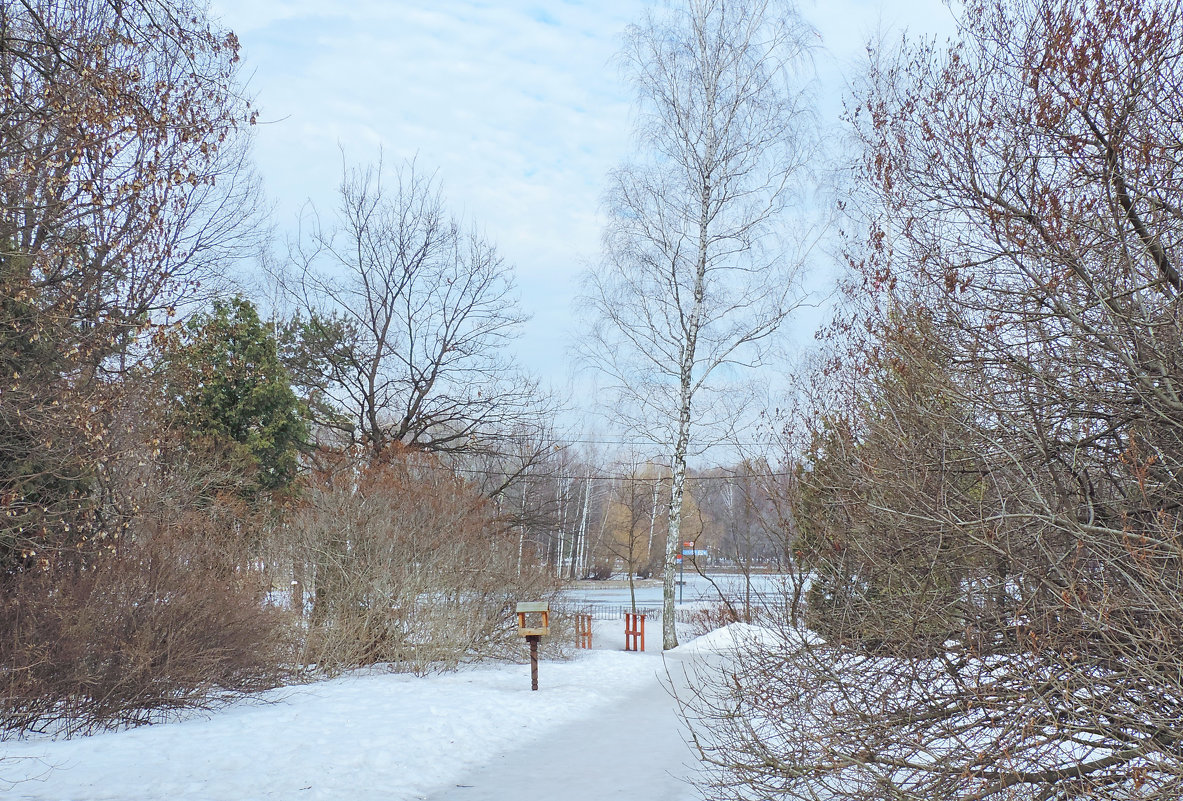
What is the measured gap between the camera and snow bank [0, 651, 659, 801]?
22.7ft

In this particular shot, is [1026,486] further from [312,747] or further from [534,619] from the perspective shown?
[534,619]

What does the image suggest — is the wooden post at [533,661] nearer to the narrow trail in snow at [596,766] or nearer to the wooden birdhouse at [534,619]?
the wooden birdhouse at [534,619]

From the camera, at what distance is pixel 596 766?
8117 mm

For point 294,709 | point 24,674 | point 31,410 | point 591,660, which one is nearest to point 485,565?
point 591,660

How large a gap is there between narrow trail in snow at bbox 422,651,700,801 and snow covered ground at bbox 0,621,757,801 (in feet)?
0.06

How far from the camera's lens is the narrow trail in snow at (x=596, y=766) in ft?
23.3

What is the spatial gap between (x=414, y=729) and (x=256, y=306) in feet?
47.6

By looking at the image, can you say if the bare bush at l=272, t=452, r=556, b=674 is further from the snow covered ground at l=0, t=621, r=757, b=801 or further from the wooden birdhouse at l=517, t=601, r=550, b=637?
the snow covered ground at l=0, t=621, r=757, b=801

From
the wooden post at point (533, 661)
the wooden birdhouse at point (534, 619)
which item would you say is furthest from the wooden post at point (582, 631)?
the wooden post at point (533, 661)

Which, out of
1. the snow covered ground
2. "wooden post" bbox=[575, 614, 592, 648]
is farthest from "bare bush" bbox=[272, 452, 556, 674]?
"wooden post" bbox=[575, 614, 592, 648]

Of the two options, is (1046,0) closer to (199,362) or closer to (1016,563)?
(1016,563)

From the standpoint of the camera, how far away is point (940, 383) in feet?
Result: 17.1

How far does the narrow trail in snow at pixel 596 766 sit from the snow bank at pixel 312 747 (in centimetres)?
30

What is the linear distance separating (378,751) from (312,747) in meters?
0.61
